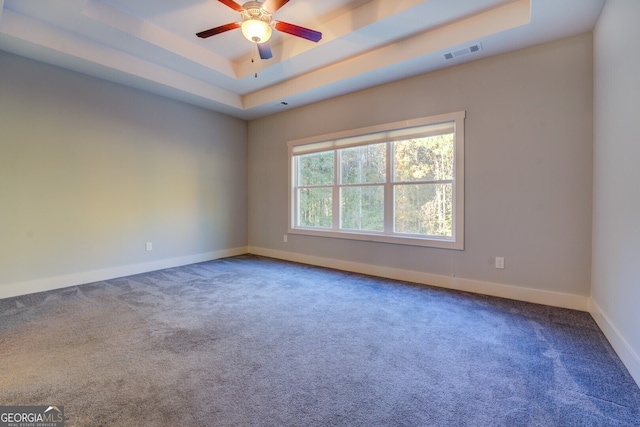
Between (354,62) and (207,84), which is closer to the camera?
(354,62)

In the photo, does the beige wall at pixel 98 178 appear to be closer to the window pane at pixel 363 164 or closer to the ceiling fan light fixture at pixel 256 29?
the window pane at pixel 363 164

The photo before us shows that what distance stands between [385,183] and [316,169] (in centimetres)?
143

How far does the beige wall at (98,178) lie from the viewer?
339 centimetres

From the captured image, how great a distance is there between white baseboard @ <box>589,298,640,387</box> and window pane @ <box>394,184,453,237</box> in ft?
5.02

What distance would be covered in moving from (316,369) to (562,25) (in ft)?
12.4

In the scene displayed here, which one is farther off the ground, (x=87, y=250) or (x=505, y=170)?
(x=505, y=170)

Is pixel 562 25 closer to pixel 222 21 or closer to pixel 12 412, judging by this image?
pixel 222 21

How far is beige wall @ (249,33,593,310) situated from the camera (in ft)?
9.56

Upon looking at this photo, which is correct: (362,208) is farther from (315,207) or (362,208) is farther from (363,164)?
(315,207)

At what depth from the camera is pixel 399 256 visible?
4.11 meters

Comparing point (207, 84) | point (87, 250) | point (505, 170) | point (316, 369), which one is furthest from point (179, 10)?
point (505, 170)

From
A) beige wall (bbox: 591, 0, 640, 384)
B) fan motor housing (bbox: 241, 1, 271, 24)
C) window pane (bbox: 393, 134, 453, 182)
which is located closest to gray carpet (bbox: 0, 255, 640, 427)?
beige wall (bbox: 591, 0, 640, 384)

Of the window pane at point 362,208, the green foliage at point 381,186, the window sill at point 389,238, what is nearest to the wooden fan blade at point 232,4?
the green foliage at point 381,186

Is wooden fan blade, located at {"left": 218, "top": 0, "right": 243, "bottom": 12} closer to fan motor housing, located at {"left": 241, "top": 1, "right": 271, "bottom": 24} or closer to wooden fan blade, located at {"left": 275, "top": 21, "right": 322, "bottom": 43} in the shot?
fan motor housing, located at {"left": 241, "top": 1, "right": 271, "bottom": 24}
